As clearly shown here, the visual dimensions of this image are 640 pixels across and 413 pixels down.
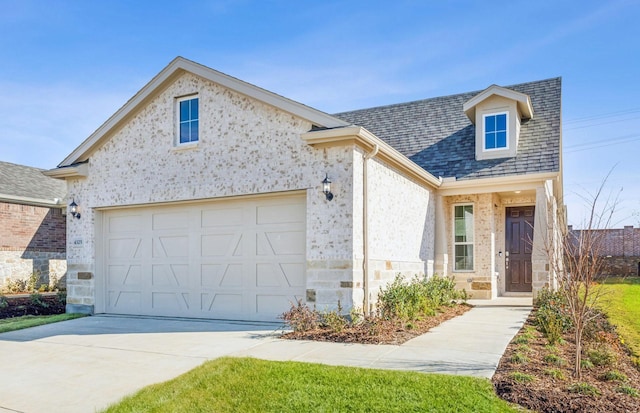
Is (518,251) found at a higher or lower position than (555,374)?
higher

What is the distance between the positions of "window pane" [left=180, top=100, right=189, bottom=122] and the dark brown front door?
32.4ft

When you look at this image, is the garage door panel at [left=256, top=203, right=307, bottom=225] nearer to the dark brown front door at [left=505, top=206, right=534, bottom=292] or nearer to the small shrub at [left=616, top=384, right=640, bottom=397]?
the small shrub at [left=616, top=384, right=640, bottom=397]

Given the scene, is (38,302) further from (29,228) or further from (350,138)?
(350,138)

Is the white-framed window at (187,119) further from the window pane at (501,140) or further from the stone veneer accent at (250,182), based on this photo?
the window pane at (501,140)

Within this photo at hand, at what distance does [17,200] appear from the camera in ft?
58.0

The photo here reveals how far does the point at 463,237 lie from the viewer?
1426cm

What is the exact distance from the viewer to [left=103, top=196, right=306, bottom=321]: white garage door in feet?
32.3

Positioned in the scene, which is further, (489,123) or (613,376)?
(489,123)

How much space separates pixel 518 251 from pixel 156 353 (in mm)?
11403

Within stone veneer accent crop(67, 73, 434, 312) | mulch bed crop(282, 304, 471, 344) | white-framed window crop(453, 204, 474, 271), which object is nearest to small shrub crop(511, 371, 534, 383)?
mulch bed crop(282, 304, 471, 344)

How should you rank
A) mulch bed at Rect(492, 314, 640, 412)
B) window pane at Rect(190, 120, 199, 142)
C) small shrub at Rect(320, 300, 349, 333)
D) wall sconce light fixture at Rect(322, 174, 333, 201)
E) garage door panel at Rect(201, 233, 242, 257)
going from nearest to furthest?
mulch bed at Rect(492, 314, 640, 412) < small shrub at Rect(320, 300, 349, 333) < wall sconce light fixture at Rect(322, 174, 333, 201) < garage door panel at Rect(201, 233, 242, 257) < window pane at Rect(190, 120, 199, 142)

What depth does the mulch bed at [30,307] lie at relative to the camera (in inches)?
473

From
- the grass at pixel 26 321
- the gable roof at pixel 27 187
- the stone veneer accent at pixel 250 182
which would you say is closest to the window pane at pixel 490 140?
the stone veneer accent at pixel 250 182

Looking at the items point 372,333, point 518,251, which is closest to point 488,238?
point 518,251
